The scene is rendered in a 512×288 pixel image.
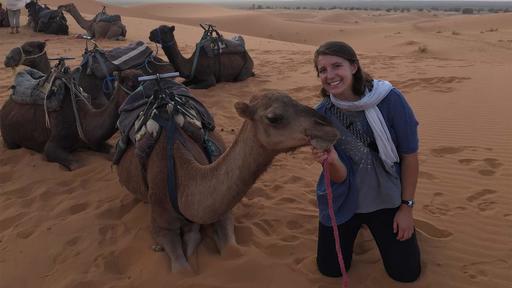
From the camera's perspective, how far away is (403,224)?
317 cm

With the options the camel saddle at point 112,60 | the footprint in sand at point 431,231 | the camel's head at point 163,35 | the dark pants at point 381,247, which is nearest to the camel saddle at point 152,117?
the dark pants at point 381,247

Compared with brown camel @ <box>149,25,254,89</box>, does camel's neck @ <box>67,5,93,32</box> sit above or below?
above

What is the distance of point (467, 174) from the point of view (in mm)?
5031

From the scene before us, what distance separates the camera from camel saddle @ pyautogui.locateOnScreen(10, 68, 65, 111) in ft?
17.1

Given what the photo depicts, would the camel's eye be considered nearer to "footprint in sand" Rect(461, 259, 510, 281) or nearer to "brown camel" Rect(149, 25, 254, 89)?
"footprint in sand" Rect(461, 259, 510, 281)

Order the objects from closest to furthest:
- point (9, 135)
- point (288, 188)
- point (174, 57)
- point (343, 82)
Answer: point (343, 82)
point (288, 188)
point (9, 135)
point (174, 57)

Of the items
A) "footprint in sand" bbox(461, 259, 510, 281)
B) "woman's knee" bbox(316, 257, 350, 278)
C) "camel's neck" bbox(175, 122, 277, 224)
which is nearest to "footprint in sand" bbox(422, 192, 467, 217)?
"footprint in sand" bbox(461, 259, 510, 281)

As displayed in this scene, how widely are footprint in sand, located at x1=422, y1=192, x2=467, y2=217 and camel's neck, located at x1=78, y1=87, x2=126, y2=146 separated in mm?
3155

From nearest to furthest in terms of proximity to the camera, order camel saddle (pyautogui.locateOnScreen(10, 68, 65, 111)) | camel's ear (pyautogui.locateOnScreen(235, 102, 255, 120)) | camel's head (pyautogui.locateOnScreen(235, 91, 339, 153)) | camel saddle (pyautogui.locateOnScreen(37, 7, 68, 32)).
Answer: camel's head (pyautogui.locateOnScreen(235, 91, 339, 153)) < camel's ear (pyautogui.locateOnScreen(235, 102, 255, 120)) < camel saddle (pyautogui.locateOnScreen(10, 68, 65, 111)) < camel saddle (pyautogui.locateOnScreen(37, 7, 68, 32))

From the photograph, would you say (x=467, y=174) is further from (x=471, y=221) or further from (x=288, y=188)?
(x=288, y=188)

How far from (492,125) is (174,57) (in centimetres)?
542

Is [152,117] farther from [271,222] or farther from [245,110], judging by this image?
[271,222]

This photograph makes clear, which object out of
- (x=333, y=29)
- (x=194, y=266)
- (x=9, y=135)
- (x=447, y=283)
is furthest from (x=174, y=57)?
(x=333, y=29)

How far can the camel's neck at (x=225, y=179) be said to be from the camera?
2723 mm
